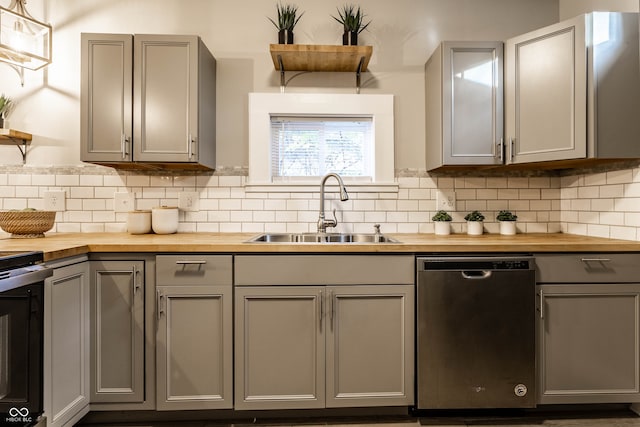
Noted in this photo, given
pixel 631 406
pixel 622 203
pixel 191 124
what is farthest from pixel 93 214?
pixel 631 406

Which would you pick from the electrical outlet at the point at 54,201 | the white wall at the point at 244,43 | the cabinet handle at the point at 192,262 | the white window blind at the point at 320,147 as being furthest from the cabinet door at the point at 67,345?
the white window blind at the point at 320,147

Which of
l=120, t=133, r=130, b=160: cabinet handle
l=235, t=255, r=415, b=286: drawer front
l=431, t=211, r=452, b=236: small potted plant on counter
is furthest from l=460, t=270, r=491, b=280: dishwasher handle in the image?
l=120, t=133, r=130, b=160: cabinet handle

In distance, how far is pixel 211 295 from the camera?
1.89m

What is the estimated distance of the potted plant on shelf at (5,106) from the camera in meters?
2.38

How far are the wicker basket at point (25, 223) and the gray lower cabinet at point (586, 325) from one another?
276 centimetres

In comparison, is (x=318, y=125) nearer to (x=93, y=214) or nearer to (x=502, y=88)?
(x=502, y=88)

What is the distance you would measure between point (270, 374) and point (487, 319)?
3.74 feet

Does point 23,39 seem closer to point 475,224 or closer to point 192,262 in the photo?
point 192,262

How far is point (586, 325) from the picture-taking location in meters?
1.93

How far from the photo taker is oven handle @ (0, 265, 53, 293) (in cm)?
133

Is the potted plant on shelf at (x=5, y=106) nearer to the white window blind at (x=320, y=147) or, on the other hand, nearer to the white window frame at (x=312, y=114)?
the white window frame at (x=312, y=114)

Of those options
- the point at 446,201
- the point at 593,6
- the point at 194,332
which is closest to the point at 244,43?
the point at 446,201

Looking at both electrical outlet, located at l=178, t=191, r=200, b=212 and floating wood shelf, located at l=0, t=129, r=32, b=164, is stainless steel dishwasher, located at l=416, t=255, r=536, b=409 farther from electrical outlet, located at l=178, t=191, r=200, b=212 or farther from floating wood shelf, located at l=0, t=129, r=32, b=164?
floating wood shelf, located at l=0, t=129, r=32, b=164

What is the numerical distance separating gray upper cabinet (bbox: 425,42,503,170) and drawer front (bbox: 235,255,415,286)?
31.0 inches
